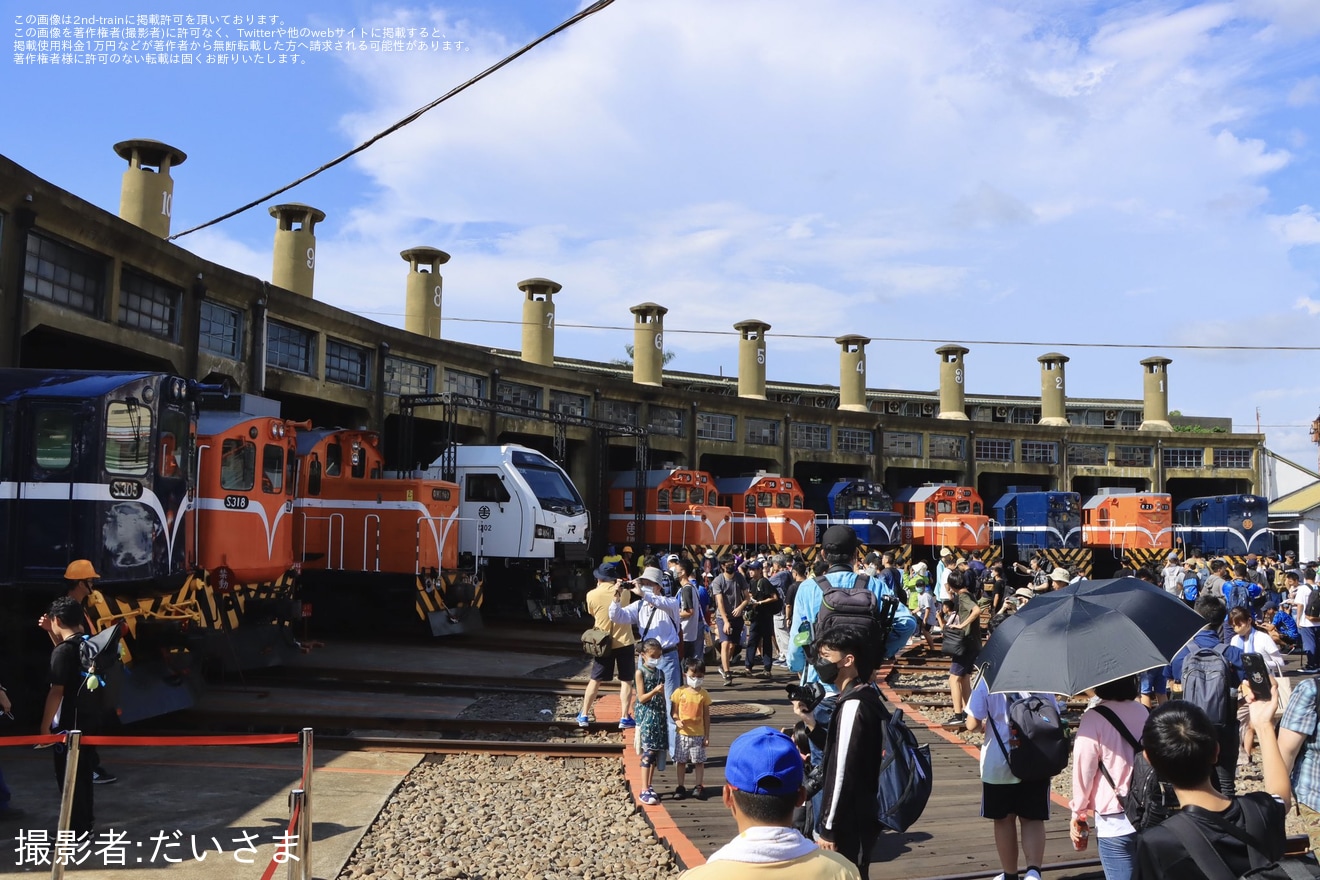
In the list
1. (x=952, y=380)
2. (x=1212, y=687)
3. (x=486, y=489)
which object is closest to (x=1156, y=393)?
(x=952, y=380)

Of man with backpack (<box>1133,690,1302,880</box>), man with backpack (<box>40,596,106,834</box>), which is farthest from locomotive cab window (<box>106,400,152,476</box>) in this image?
man with backpack (<box>1133,690,1302,880</box>)

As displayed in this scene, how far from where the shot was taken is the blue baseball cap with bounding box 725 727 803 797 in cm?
262

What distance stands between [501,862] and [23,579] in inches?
213

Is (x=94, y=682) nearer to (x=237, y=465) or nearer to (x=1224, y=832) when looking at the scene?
(x=237, y=465)

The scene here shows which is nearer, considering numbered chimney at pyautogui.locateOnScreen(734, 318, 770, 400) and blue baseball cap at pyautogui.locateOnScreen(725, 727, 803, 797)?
blue baseball cap at pyautogui.locateOnScreen(725, 727, 803, 797)

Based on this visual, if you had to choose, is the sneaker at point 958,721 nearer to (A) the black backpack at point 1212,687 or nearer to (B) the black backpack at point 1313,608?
(A) the black backpack at point 1212,687

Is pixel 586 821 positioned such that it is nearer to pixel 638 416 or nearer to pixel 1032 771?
pixel 1032 771

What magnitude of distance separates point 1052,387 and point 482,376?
25.2m

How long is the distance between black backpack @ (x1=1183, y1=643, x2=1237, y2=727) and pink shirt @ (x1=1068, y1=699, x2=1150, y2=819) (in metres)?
1.80

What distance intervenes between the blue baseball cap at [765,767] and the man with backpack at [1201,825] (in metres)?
0.97

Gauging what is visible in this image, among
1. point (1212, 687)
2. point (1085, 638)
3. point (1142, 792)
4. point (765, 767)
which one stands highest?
point (1085, 638)

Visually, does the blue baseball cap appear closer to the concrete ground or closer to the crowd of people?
the crowd of people

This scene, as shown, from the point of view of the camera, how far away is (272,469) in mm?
12406

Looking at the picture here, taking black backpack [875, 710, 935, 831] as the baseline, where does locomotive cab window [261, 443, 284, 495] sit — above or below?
above
